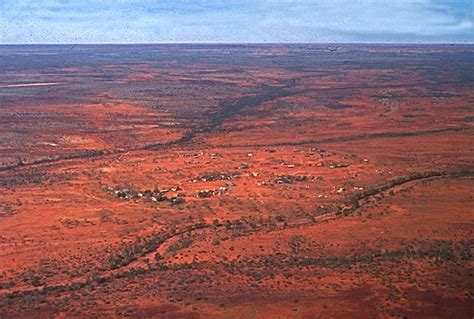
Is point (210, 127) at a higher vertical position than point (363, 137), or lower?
lower

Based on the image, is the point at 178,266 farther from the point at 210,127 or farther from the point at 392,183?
the point at 210,127

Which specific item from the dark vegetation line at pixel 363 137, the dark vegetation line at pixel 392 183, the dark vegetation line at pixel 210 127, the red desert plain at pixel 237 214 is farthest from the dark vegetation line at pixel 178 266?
the dark vegetation line at pixel 363 137

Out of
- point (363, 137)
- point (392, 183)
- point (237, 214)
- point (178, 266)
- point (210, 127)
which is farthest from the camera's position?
point (210, 127)

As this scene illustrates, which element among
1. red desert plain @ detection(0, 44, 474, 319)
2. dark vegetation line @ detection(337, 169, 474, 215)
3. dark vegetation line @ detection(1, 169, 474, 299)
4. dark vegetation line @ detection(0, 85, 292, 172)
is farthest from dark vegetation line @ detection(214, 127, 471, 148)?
dark vegetation line @ detection(1, 169, 474, 299)

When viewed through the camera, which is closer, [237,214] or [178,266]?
[178,266]

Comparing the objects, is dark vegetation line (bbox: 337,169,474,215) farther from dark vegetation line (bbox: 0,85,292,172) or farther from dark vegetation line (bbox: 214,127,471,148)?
dark vegetation line (bbox: 0,85,292,172)

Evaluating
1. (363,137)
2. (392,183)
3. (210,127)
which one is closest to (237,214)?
(392,183)

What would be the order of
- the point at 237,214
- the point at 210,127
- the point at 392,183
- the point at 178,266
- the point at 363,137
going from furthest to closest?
1. the point at 210,127
2. the point at 363,137
3. the point at 392,183
4. the point at 237,214
5. the point at 178,266

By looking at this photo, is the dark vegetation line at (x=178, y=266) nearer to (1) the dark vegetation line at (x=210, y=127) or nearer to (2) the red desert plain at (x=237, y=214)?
(2) the red desert plain at (x=237, y=214)
